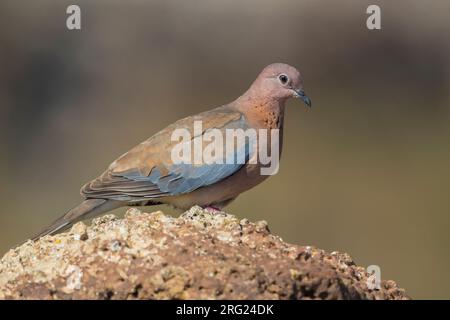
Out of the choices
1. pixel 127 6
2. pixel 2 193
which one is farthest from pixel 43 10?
pixel 2 193

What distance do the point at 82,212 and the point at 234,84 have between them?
10.6m

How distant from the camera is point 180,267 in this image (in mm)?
5676

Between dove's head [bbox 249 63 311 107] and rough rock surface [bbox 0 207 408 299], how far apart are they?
289 centimetres

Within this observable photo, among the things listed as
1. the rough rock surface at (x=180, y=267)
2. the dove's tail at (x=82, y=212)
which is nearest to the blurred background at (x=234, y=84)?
the dove's tail at (x=82, y=212)

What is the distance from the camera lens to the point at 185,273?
5.64m

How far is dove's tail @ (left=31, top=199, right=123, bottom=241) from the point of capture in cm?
824

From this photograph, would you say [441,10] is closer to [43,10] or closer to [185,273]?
[43,10]

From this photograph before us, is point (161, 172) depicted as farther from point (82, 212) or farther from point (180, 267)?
point (180, 267)

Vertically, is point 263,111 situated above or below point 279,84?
below

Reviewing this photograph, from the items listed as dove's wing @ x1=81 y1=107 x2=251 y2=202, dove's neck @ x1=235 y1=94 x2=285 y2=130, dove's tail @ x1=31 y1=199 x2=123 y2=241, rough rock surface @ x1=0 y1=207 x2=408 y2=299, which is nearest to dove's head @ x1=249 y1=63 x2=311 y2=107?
dove's neck @ x1=235 y1=94 x2=285 y2=130

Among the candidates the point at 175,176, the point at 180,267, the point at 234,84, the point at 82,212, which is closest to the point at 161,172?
the point at 175,176

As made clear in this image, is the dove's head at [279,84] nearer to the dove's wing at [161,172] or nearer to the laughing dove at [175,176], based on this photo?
the laughing dove at [175,176]

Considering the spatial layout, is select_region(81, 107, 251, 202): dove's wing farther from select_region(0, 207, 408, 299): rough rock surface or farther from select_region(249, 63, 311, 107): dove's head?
select_region(0, 207, 408, 299): rough rock surface

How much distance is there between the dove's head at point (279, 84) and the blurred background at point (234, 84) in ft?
24.4
